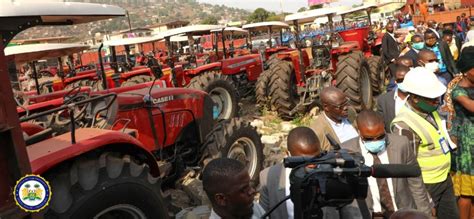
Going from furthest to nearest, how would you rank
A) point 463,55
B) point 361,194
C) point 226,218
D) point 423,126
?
point 463,55 < point 423,126 < point 226,218 < point 361,194

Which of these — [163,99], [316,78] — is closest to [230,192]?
[163,99]

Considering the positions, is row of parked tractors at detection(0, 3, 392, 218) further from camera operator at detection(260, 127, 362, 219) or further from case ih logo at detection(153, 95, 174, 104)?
camera operator at detection(260, 127, 362, 219)

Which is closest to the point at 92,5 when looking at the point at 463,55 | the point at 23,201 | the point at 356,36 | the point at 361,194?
the point at 23,201

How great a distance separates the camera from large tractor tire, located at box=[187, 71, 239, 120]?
318 inches

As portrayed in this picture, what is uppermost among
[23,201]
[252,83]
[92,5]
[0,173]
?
[92,5]

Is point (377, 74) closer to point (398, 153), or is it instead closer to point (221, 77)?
point (221, 77)

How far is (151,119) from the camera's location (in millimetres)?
4707

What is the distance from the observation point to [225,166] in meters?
2.08

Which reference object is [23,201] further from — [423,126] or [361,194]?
[423,126]

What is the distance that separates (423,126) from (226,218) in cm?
174

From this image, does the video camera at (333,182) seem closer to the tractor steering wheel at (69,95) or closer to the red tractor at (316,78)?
the tractor steering wheel at (69,95)

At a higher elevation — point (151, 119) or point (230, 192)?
point (230, 192)

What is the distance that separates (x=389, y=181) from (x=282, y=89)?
5.59 meters

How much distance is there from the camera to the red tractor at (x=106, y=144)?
219cm
